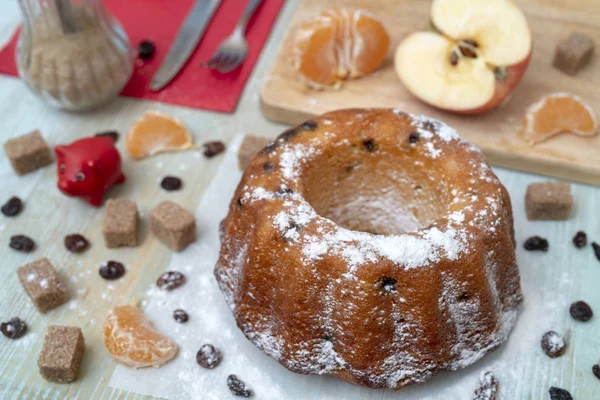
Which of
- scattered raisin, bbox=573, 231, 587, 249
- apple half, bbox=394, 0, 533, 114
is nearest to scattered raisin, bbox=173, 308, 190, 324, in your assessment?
apple half, bbox=394, 0, 533, 114

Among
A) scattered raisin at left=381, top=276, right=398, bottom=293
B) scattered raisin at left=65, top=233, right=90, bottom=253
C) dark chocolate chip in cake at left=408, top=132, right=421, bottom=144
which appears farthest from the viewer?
scattered raisin at left=65, top=233, right=90, bottom=253

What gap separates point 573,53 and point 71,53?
1858mm

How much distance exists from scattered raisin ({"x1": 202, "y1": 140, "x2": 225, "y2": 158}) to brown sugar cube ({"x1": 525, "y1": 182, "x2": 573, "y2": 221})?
1.09m

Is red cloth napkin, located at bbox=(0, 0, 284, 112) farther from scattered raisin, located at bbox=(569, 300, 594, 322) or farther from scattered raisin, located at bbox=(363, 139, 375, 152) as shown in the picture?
scattered raisin, located at bbox=(569, 300, 594, 322)

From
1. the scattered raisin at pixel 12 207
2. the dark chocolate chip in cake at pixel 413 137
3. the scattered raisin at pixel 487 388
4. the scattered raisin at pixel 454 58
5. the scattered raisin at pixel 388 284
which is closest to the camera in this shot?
the scattered raisin at pixel 388 284

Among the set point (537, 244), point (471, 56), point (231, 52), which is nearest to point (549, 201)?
point (537, 244)

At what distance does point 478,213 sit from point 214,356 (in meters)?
0.85

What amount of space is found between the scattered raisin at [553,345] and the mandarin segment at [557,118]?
2.50ft

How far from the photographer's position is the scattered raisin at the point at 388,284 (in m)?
1.89

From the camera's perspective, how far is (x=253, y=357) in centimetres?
217

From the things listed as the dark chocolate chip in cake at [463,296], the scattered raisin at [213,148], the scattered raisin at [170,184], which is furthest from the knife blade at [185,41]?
the dark chocolate chip in cake at [463,296]

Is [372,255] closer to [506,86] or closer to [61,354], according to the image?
[61,354]

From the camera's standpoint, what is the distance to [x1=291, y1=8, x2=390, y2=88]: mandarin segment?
2.75 meters

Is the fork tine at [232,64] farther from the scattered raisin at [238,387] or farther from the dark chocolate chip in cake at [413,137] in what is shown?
the scattered raisin at [238,387]
